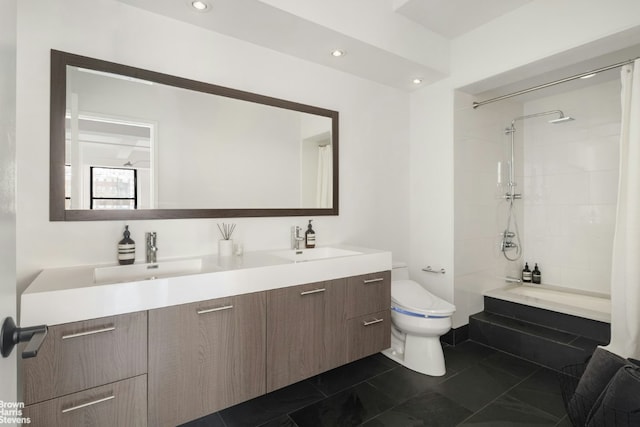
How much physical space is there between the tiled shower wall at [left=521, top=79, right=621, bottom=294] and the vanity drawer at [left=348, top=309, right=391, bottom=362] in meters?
2.18

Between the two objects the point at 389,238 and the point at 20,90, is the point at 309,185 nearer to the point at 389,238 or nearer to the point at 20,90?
the point at 389,238

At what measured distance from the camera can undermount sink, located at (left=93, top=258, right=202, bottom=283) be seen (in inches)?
62.9

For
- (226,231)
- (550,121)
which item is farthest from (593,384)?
(550,121)

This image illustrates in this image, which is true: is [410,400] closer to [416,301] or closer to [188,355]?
[416,301]

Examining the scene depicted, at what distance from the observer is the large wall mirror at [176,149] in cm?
161

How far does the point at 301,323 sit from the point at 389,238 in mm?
1398

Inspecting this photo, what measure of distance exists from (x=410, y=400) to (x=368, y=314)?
0.55m

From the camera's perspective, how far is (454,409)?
1.84 meters

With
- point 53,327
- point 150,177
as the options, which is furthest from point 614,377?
point 150,177

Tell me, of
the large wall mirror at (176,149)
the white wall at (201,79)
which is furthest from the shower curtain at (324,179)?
the white wall at (201,79)

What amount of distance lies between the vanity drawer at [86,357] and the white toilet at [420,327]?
164 cm

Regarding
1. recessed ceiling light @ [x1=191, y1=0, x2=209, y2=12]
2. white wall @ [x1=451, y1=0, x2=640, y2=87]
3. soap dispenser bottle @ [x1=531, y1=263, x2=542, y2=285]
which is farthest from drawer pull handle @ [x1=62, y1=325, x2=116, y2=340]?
soap dispenser bottle @ [x1=531, y1=263, x2=542, y2=285]

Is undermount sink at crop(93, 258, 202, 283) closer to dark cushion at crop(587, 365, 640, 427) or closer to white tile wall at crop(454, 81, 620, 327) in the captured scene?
dark cushion at crop(587, 365, 640, 427)

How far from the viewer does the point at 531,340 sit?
240 cm
